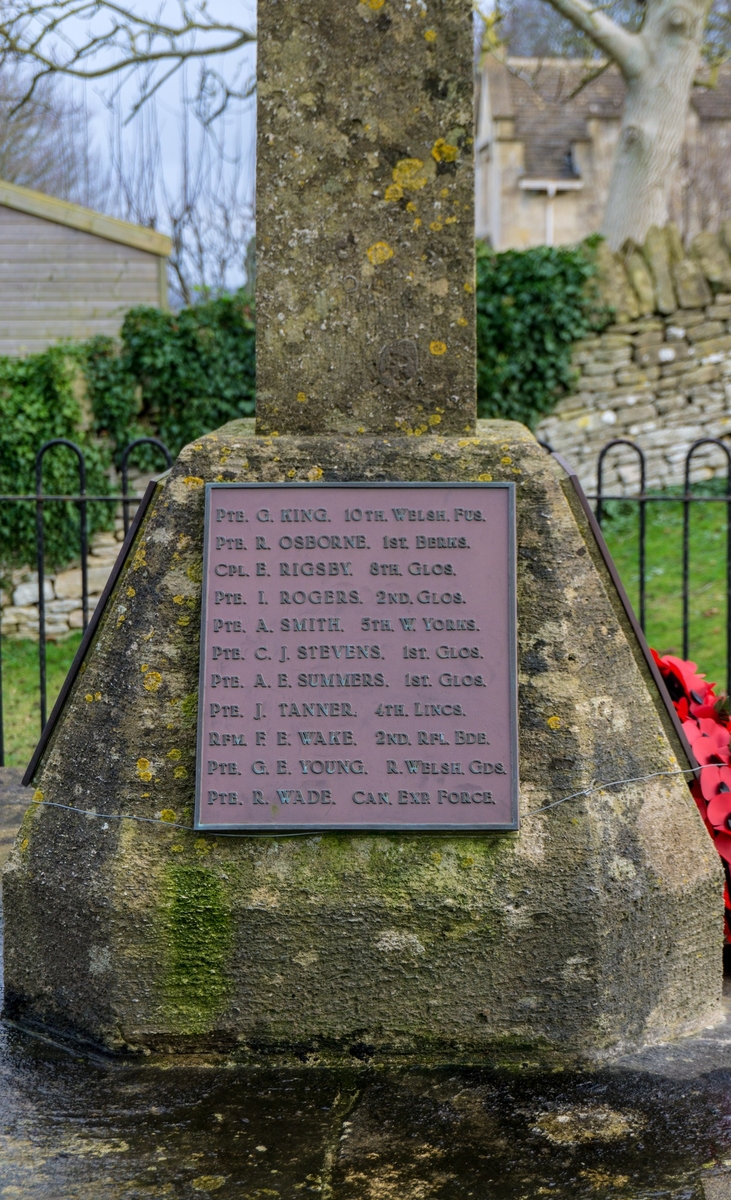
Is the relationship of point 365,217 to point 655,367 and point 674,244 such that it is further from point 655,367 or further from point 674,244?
point 674,244

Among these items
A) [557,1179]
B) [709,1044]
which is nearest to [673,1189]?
[557,1179]

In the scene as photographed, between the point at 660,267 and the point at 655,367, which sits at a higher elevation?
the point at 660,267

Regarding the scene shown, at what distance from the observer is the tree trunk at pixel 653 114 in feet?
36.9

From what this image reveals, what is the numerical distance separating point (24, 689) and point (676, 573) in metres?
5.56

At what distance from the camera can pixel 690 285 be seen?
10320 mm

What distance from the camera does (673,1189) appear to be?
1872 mm

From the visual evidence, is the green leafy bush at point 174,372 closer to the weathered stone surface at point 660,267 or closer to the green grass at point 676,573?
the green grass at point 676,573

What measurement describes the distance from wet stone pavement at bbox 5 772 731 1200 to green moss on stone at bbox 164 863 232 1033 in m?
0.17

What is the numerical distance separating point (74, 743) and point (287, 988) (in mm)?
750

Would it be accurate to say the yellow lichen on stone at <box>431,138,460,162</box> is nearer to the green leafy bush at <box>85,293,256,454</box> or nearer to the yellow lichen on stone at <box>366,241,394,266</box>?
the yellow lichen on stone at <box>366,241,394,266</box>

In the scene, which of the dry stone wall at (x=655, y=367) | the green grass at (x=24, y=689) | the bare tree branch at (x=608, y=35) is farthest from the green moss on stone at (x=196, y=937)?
the bare tree branch at (x=608, y=35)

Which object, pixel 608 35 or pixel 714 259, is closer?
pixel 714 259

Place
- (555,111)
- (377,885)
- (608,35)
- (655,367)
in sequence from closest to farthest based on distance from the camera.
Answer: (377,885) → (655,367) → (608,35) → (555,111)

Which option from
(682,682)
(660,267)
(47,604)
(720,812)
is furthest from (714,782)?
(660,267)
